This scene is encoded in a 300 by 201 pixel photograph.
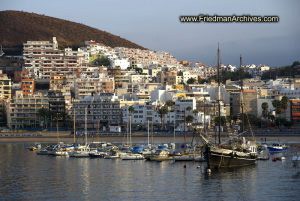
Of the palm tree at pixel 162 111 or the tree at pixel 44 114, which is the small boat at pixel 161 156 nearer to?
the palm tree at pixel 162 111

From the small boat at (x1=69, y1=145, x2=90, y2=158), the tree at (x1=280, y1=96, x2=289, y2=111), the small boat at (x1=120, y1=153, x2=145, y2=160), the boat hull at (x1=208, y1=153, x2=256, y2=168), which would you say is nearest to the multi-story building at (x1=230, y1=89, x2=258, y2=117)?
the tree at (x1=280, y1=96, x2=289, y2=111)

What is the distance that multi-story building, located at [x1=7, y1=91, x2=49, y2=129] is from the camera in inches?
4382

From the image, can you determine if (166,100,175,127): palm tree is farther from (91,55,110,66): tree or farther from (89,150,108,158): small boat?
(91,55,110,66): tree

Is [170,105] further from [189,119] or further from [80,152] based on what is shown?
[80,152]

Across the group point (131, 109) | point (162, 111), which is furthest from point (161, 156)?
point (131, 109)

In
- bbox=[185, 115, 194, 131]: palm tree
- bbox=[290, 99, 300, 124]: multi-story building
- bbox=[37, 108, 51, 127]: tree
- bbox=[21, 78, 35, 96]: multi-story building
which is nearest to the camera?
bbox=[185, 115, 194, 131]: palm tree

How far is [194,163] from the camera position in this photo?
58.8 metres

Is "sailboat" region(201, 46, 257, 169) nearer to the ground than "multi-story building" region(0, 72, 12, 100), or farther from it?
nearer to the ground

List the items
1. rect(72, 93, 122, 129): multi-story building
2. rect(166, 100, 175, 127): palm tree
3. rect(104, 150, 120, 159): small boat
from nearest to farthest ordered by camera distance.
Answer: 1. rect(104, 150, 120, 159): small boat
2. rect(166, 100, 175, 127): palm tree
3. rect(72, 93, 122, 129): multi-story building

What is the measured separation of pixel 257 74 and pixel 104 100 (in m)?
65.3

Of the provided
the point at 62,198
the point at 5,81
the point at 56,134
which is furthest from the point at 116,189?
the point at 5,81

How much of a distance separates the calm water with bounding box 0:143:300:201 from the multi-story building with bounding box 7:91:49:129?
161 feet

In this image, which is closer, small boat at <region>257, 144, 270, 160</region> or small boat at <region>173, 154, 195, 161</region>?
small boat at <region>173, 154, 195, 161</region>

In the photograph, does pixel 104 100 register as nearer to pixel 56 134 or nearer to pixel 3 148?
pixel 56 134
